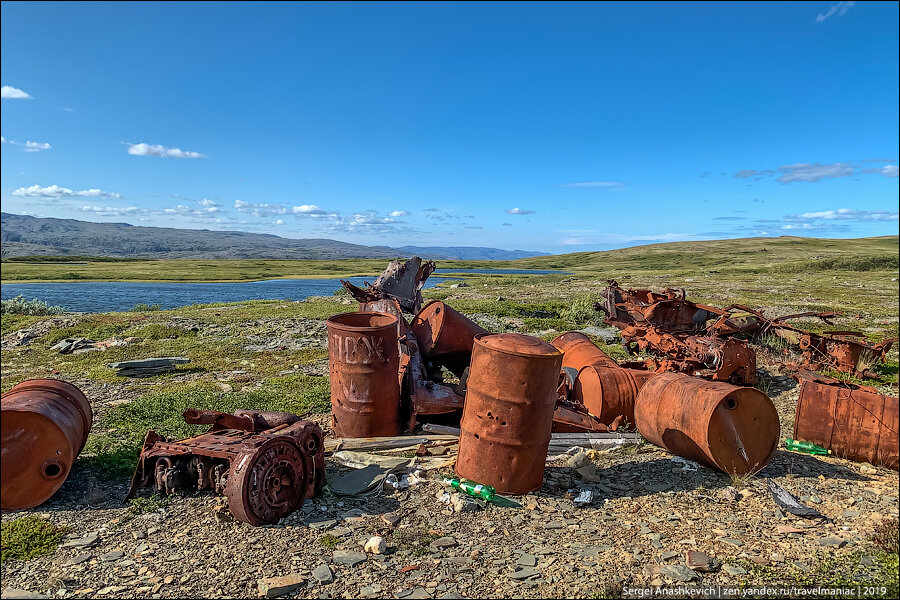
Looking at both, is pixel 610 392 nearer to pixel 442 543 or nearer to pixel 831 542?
pixel 831 542

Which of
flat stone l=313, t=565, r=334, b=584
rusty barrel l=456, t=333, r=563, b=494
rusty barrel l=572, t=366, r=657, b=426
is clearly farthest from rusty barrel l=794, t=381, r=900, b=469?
flat stone l=313, t=565, r=334, b=584

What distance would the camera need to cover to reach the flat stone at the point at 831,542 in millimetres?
3793

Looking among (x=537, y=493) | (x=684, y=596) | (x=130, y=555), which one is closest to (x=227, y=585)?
(x=130, y=555)

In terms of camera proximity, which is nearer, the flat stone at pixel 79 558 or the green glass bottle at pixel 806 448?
the flat stone at pixel 79 558

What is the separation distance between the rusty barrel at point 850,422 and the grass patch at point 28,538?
749cm

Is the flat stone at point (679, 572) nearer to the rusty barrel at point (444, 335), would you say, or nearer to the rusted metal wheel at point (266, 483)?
the rusted metal wheel at point (266, 483)

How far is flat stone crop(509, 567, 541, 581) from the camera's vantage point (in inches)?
135

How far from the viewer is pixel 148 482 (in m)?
4.64

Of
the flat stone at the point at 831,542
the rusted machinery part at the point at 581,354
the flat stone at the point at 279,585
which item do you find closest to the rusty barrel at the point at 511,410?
the flat stone at the point at 279,585

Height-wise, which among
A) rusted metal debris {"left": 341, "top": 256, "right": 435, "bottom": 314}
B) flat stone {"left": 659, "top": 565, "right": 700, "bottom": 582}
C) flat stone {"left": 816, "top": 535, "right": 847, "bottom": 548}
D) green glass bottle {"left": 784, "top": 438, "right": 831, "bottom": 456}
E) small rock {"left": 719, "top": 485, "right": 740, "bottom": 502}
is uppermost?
rusted metal debris {"left": 341, "top": 256, "right": 435, "bottom": 314}

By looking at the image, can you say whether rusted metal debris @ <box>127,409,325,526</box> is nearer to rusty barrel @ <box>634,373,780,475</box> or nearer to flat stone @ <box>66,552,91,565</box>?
flat stone @ <box>66,552,91,565</box>

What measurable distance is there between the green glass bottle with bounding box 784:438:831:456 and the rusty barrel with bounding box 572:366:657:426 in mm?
1648

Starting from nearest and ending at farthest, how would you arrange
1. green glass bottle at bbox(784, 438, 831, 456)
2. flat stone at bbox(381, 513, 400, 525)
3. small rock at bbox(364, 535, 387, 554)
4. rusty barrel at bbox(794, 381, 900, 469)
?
small rock at bbox(364, 535, 387, 554) → flat stone at bbox(381, 513, 400, 525) → rusty barrel at bbox(794, 381, 900, 469) → green glass bottle at bbox(784, 438, 831, 456)

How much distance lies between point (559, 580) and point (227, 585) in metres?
2.25
